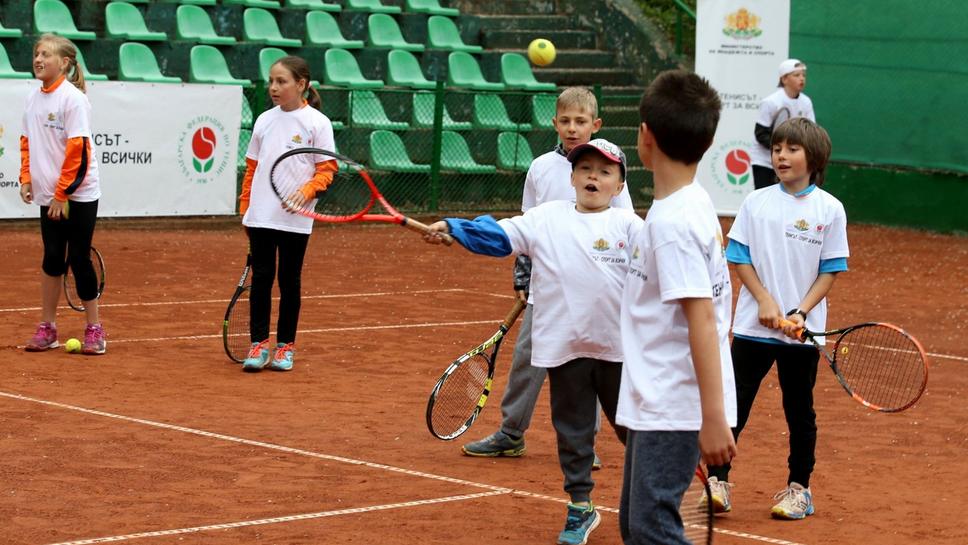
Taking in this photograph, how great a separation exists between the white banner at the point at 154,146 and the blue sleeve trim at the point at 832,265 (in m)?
9.92

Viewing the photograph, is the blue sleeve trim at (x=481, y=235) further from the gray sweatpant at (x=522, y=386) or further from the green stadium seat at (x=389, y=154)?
the green stadium seat at (x=389, y=154)

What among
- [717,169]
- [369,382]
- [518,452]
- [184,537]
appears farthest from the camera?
[717,169]

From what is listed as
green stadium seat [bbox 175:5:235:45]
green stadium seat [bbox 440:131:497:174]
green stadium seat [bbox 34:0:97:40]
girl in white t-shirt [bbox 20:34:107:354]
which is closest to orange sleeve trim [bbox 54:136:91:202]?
girl in white t-shirt [bbox 20:34:107:354]

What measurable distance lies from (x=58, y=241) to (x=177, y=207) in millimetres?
6910

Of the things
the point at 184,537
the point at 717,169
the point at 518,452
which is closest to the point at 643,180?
the point at 717,169

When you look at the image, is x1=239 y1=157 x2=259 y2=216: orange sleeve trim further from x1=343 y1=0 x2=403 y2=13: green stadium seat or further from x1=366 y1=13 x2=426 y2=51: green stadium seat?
x1=343 y1=0 x2=403 y2=13: green stadium seat

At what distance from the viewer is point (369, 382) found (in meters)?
7.53

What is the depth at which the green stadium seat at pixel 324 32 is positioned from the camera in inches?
688

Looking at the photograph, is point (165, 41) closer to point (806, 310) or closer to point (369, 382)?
point (369, 382)

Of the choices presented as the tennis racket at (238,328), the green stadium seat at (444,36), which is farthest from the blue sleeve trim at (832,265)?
the green stadium seat at (444,36)

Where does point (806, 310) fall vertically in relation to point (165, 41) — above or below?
below

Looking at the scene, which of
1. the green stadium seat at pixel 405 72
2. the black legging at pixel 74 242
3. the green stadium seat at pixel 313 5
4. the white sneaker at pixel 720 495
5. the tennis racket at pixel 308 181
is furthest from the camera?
the green stadium seat at pixel 313 5

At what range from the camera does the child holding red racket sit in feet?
16.8

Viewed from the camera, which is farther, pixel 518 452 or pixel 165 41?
pixel 165 41
